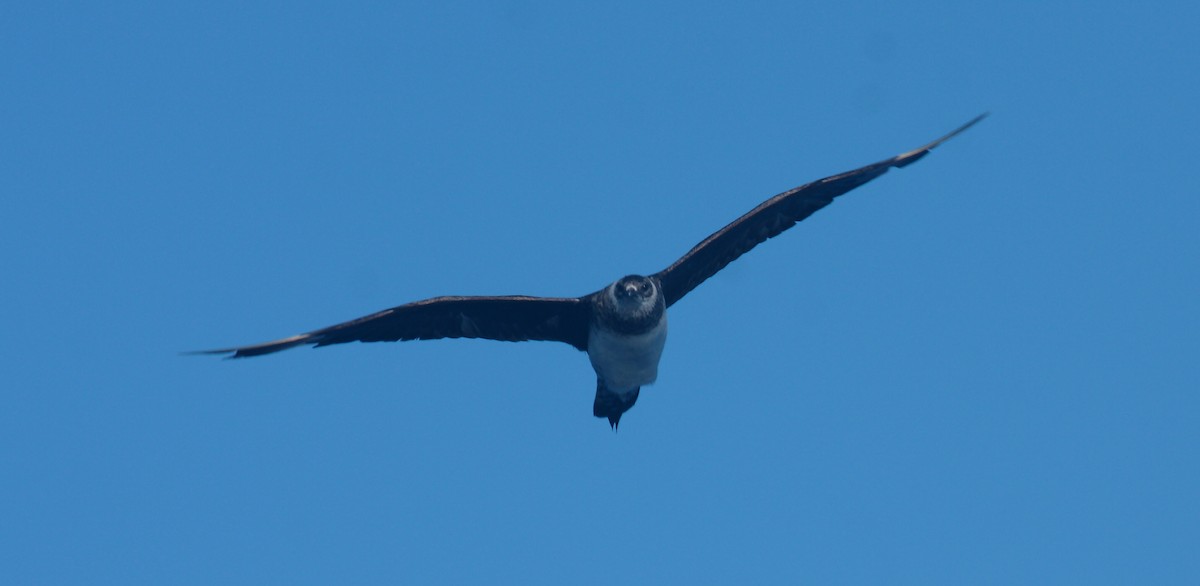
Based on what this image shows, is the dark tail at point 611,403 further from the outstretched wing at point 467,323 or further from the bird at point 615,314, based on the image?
the outstretched wing at point 467,323

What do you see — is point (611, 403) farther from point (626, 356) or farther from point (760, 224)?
point (760, 224)

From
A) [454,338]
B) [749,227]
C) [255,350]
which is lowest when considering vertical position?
[255,350]

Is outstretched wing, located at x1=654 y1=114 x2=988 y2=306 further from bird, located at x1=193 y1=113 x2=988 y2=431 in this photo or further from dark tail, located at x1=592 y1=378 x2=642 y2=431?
dark tail, located at x1=592 y1=378 x2=642 y2=431

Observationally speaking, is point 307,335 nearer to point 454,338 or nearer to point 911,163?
point 454,338

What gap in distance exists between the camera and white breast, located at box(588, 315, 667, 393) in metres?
21.7

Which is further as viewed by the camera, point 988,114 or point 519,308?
point 519,308

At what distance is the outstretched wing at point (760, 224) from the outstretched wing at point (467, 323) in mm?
1410

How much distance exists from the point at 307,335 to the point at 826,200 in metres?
7.28

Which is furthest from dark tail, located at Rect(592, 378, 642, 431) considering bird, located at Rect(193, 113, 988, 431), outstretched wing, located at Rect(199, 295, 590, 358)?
outstretched wing, located at Rect(199, 295, 590, 358)

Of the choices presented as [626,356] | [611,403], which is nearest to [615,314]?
[626,356]

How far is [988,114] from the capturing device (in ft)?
66.8

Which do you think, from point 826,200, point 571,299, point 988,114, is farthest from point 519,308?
point 988,114

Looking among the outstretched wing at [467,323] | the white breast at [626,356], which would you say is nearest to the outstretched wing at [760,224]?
the white breast at [626,356]

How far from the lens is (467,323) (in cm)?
2245
